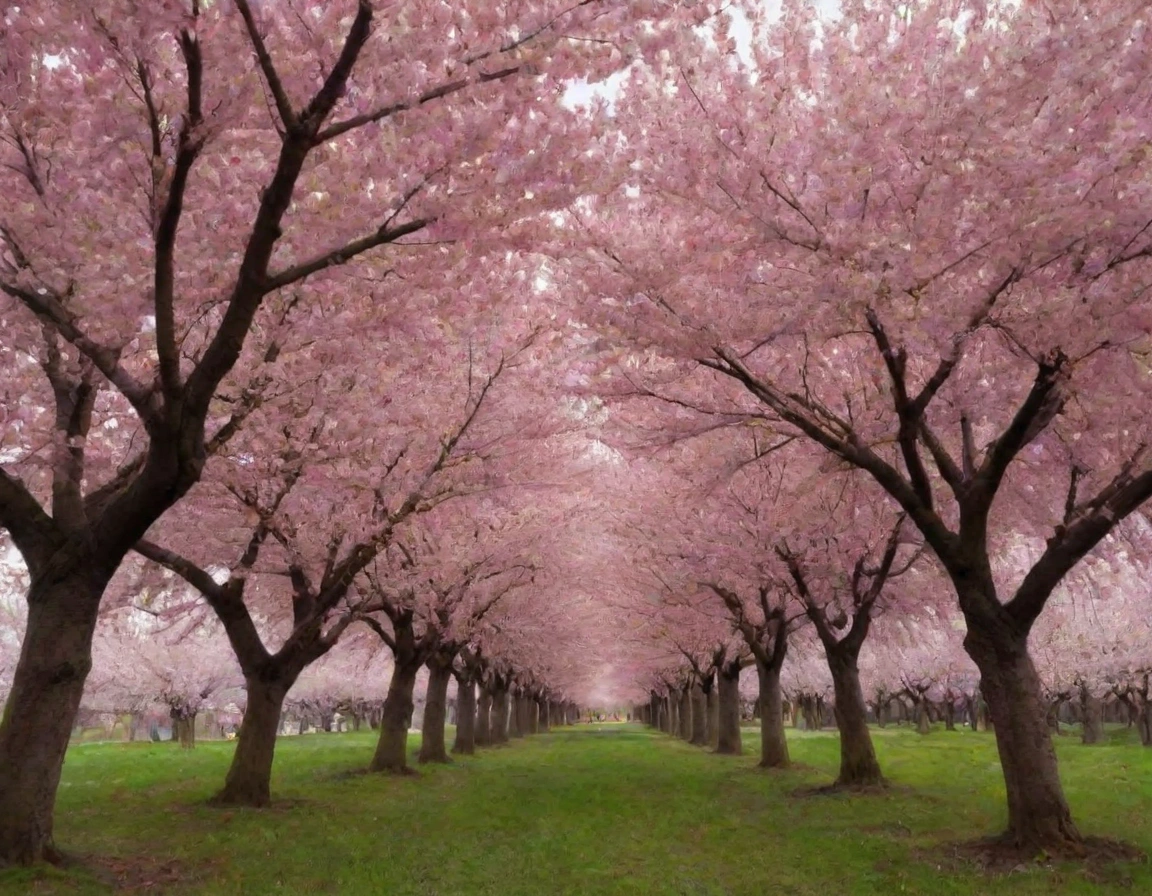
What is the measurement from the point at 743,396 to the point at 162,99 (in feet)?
31.5

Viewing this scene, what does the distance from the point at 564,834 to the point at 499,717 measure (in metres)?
27.3

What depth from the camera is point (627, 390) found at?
11.6 metres

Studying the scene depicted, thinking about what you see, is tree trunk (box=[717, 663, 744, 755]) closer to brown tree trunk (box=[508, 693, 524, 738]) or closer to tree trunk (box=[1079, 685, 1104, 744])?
brown tree trunk (box=[508, 693, 524, 738])

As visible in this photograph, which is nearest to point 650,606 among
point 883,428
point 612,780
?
point 612,780

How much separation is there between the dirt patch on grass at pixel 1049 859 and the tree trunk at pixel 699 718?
27.3m

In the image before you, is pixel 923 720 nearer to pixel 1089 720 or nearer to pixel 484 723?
pixel 1089 720

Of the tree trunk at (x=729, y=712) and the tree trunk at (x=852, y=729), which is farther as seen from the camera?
the tree trunk at (x=729, y=712)

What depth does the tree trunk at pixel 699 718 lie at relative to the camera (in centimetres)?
3609

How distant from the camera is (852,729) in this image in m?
16.8

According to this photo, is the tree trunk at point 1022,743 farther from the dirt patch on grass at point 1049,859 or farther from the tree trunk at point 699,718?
the tree trunk at point 699,718

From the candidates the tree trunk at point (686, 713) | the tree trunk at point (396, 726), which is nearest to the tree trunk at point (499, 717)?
the tree trunk at point (686, 713)

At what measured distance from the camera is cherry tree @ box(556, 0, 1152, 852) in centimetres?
739

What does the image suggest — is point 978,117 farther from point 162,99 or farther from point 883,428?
point 162,99

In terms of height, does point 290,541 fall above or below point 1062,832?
above
